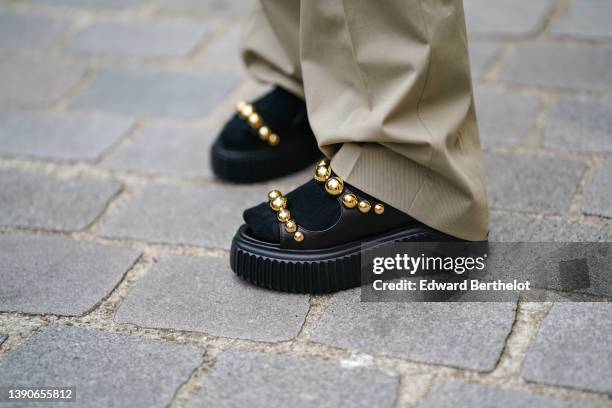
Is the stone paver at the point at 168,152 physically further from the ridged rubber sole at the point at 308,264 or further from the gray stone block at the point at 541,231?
the gray stone block at the point at 541,231

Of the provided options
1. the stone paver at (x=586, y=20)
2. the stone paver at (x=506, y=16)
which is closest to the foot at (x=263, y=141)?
the stone paver at (x=506, y=16)

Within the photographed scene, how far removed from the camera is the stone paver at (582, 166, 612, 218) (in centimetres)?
149

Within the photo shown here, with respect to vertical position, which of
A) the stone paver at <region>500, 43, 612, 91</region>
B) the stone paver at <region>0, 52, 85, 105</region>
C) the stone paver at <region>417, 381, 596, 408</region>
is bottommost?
the stone paver at <region>500, 43, 612, 91</region>

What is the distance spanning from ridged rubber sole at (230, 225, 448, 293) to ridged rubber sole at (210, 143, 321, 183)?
0.36m

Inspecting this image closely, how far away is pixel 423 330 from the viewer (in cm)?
121

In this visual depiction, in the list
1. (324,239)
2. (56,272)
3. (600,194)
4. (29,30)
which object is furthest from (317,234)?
(29,30)

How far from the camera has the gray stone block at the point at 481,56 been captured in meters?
2.11

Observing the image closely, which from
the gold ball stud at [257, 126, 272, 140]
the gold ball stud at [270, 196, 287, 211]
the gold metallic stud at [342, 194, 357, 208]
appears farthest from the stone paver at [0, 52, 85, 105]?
the gold metallic stud at [342, 194, 357, 208]

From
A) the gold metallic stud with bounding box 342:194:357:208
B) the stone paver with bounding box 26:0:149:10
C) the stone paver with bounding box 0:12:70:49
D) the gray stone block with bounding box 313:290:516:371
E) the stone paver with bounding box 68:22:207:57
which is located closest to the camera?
the gray stone block with bounding box 313:290:516:371

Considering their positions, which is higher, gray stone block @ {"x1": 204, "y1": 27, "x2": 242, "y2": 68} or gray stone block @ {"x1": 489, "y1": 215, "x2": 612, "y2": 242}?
gray stone block @ {"x1": 204, "y1": 27, "x2": 242, "y2": 68}

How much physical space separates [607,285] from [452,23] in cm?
50

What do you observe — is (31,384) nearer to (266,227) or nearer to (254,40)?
(266,227)

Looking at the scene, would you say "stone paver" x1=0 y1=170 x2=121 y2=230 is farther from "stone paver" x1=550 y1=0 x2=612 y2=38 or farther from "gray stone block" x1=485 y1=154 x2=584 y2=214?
"stone paver" x1=550 y1=0 x2=612 y2=38

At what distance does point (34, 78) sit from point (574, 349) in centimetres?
173
